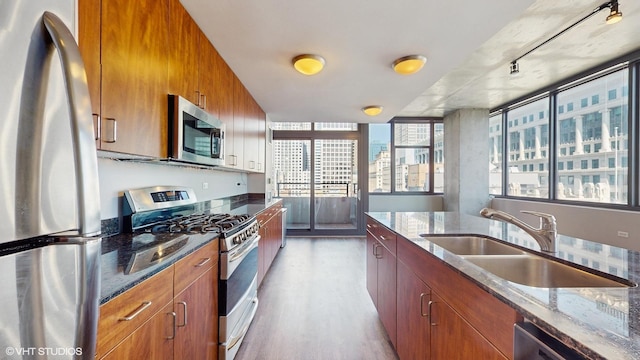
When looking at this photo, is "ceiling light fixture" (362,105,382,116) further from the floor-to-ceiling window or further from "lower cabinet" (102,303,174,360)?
"lower cabinet" (102,303,174,360)

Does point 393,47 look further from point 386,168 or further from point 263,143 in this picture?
point 386,168

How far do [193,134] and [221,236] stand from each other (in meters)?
A: 0.71

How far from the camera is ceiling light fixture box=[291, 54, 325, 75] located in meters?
2.31

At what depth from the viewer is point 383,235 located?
7.18ft

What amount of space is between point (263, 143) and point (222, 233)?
2657mm

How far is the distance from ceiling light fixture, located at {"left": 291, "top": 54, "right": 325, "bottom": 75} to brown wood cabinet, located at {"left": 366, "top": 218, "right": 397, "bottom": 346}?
152 cm

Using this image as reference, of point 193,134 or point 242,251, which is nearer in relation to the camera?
point 193,134

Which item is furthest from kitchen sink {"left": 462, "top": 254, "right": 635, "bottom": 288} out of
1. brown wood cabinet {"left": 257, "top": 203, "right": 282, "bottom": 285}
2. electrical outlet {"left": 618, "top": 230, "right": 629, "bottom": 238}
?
electrical outlet {"left": 618, "top": 230, "right": 629, "bottom": 238}

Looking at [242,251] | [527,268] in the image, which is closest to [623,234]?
[527,268]

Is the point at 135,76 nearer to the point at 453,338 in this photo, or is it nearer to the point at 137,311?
the point at 137,311

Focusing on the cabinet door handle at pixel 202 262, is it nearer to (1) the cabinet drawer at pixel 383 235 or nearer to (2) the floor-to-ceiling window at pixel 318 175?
(1) the cabinet drawer at pixel 383 235

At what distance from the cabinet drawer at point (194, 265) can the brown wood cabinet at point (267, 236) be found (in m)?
1.19

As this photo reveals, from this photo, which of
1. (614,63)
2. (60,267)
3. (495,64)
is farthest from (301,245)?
(614,63)

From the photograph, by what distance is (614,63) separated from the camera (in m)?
3.52
